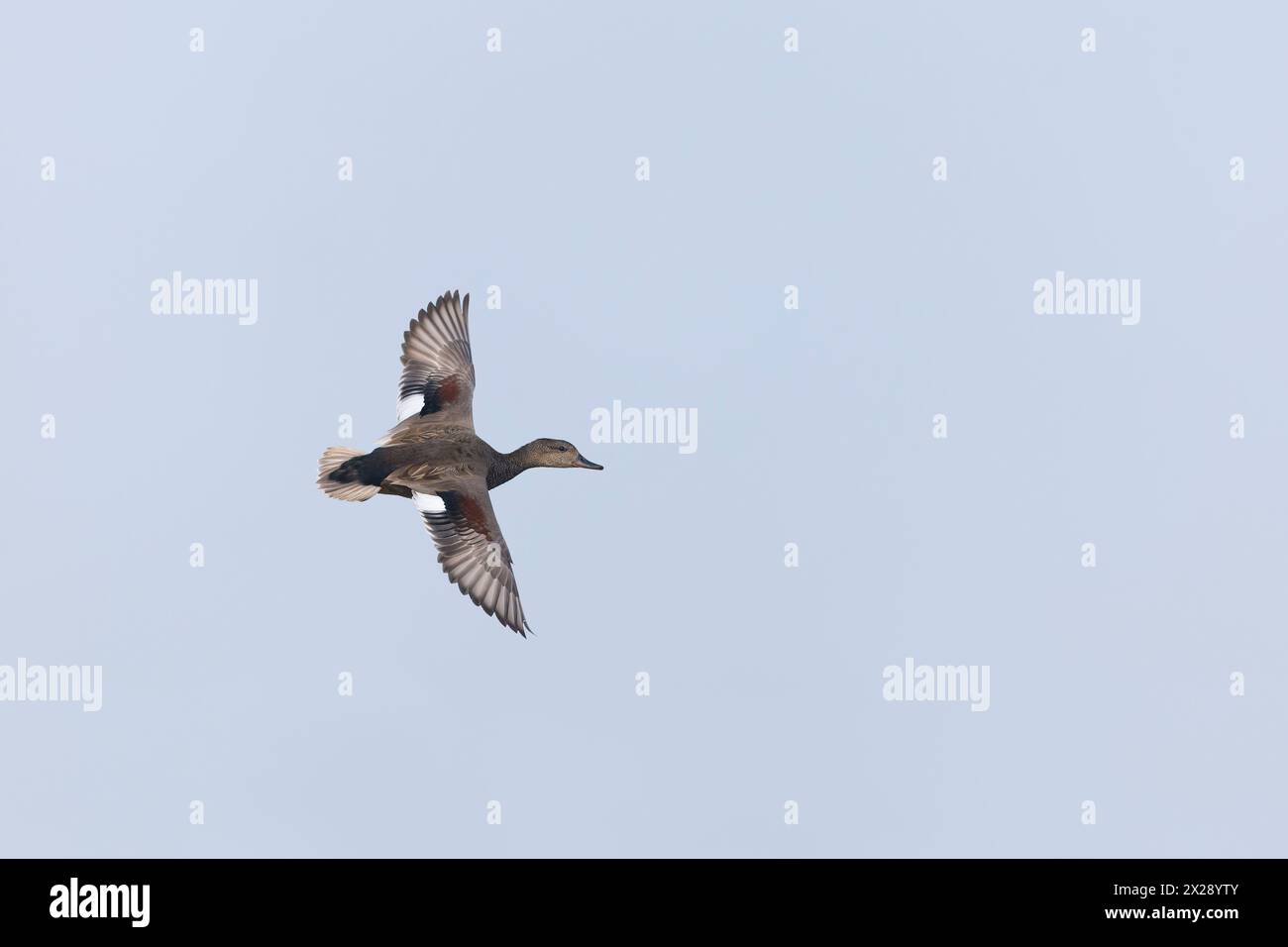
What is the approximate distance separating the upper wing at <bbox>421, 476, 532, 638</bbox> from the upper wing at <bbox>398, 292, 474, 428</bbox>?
5.37ft

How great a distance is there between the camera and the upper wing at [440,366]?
21719 mm

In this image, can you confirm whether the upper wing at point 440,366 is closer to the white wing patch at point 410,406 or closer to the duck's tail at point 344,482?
the white wing patch at point 410,406

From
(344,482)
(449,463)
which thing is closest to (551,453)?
(449,463)

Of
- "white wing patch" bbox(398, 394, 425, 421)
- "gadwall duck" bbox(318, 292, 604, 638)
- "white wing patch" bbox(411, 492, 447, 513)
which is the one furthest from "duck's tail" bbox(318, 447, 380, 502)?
"white wing patch" bbox(398, 394, 425, 421)

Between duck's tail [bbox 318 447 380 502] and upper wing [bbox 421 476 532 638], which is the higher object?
duck's tail [bbox 318 447 380 502]

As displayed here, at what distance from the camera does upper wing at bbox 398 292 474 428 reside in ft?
71.3

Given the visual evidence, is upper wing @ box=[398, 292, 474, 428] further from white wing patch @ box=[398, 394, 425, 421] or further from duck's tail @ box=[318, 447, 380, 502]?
duck's tail @ box=[318, 447, 380, 502]

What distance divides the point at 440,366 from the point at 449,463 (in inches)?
74.0

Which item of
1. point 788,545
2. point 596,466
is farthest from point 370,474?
point 788,545

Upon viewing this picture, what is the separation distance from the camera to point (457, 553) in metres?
20.1

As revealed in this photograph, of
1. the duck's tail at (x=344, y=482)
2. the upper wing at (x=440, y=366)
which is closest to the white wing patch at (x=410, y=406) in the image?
the upper wing at (x=440, y=366)

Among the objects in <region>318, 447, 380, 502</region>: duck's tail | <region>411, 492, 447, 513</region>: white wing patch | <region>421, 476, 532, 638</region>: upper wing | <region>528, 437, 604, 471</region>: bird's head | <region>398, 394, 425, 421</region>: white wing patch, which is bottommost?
<region>421, 476, 532, 638</region>: upper wing

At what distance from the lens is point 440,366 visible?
2205 centimetres

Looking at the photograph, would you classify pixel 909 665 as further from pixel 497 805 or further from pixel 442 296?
pixel 442 296
